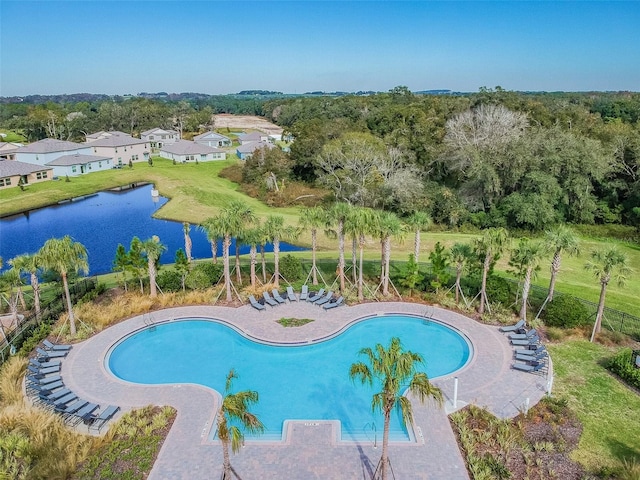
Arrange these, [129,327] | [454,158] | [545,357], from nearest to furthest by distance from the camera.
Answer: [545,357], [129,327], [454,158]

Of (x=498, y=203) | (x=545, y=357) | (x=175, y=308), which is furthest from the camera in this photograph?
(x=498, y=203)

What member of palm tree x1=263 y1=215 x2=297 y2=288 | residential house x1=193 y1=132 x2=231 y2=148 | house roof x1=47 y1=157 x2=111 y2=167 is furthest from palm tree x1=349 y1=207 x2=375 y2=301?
residential house x1=193 y1=132 x2=231 y2=148

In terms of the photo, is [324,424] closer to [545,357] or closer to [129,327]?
[545,357]

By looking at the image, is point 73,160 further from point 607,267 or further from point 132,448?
point 607,267

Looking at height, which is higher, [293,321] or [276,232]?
[276,232]

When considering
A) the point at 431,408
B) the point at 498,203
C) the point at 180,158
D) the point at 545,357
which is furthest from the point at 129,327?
the point at 180,158

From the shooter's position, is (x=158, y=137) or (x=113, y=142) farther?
(x=158, y=137)

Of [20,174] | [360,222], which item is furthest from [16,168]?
[360,222]
